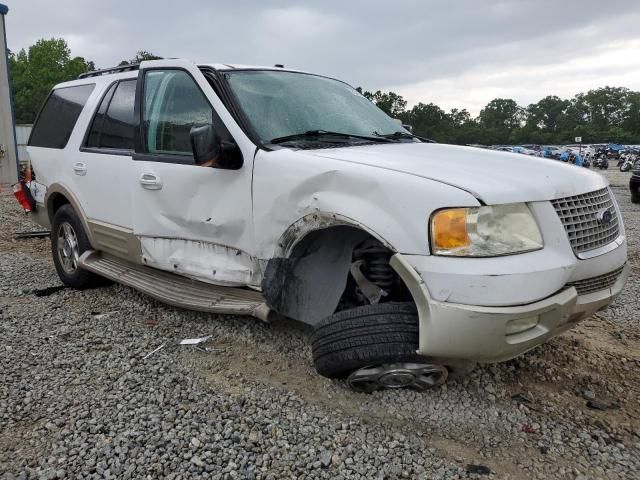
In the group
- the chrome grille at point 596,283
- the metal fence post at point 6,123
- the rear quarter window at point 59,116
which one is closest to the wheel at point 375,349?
the chrome grille at point 596,283

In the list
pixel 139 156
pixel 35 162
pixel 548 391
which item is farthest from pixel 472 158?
pixel 35 162

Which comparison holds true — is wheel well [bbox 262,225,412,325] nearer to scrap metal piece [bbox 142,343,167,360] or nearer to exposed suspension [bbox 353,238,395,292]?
exposed suspension [bbox 353,238,395,292]

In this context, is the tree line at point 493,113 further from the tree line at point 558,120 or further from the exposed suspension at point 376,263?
the exposed suspension at point 376,263

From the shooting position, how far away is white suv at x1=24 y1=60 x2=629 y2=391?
94.3 inches

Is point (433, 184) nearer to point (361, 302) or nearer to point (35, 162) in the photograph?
point (361, 302)

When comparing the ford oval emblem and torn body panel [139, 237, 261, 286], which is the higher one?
the ford oval emblem

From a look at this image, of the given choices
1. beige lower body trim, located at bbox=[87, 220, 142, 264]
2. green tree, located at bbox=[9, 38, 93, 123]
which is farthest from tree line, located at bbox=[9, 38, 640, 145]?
beige lower body trim, located at bbox=[87, 220, 142, 264]

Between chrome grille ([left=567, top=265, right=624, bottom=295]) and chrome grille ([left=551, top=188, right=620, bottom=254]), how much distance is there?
0.15 meters

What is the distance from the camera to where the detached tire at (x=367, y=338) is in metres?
2.54

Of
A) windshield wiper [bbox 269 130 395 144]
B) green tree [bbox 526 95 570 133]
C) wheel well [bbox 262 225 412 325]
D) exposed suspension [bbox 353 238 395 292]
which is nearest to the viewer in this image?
exposed suspension [bbox 353 238 395 292]

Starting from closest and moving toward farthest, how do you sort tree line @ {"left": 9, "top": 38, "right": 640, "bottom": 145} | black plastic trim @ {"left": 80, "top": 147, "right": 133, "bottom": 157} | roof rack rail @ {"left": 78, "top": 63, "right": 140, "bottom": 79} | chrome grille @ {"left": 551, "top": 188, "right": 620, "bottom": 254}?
chrome grille @ {"left": 551, "top": 188, "right": 620, "bottom": 254} < black plastic trim @ {"left": 80, "top": 147, "right": 133, "bottom": 157} < roof rack rail @ {"left": 78, "top": 63, "right": 140, "bottom": 79} < tree line @ {"left": 9, "top": 38, "right": 640, "bottom": 145}

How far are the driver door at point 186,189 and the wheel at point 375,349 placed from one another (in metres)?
0.78

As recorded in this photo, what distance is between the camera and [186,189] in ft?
11.7

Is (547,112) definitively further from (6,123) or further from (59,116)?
(59,116)
